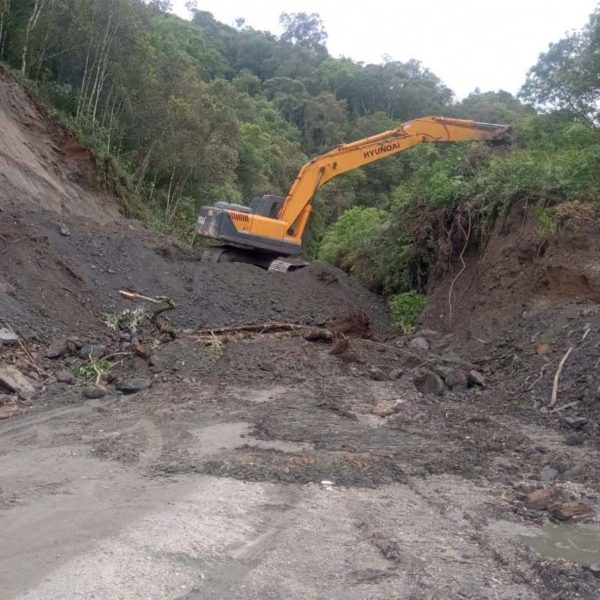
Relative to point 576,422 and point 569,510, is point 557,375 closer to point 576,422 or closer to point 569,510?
point 576,422

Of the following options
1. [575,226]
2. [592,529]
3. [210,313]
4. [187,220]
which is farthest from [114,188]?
[592,529]

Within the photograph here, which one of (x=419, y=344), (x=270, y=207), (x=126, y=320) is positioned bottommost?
(x=126, y=320)

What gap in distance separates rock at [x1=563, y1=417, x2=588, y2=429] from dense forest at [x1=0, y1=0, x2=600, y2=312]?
5.67m

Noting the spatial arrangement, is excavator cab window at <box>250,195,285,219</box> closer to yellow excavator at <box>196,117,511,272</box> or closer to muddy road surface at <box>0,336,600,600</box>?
yellow excavator at <box>196,117,511,272</box>

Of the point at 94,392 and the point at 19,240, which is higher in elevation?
the point at 19,240

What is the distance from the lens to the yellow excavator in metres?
18.4

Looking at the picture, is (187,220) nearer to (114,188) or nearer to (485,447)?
(114,188)

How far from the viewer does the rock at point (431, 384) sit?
1056 cm

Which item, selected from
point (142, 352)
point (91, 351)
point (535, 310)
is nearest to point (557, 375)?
point (535, 310)

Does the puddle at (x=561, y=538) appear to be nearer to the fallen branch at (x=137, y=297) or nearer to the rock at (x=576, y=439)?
the rock at (x=576, y=439)

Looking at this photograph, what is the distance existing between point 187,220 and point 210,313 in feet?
48.7

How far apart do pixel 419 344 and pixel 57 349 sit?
6.34 metres

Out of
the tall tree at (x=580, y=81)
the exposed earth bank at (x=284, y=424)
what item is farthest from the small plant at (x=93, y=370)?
Result: the tall tree at (x=580, y=81)

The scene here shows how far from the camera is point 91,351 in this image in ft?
36.0
